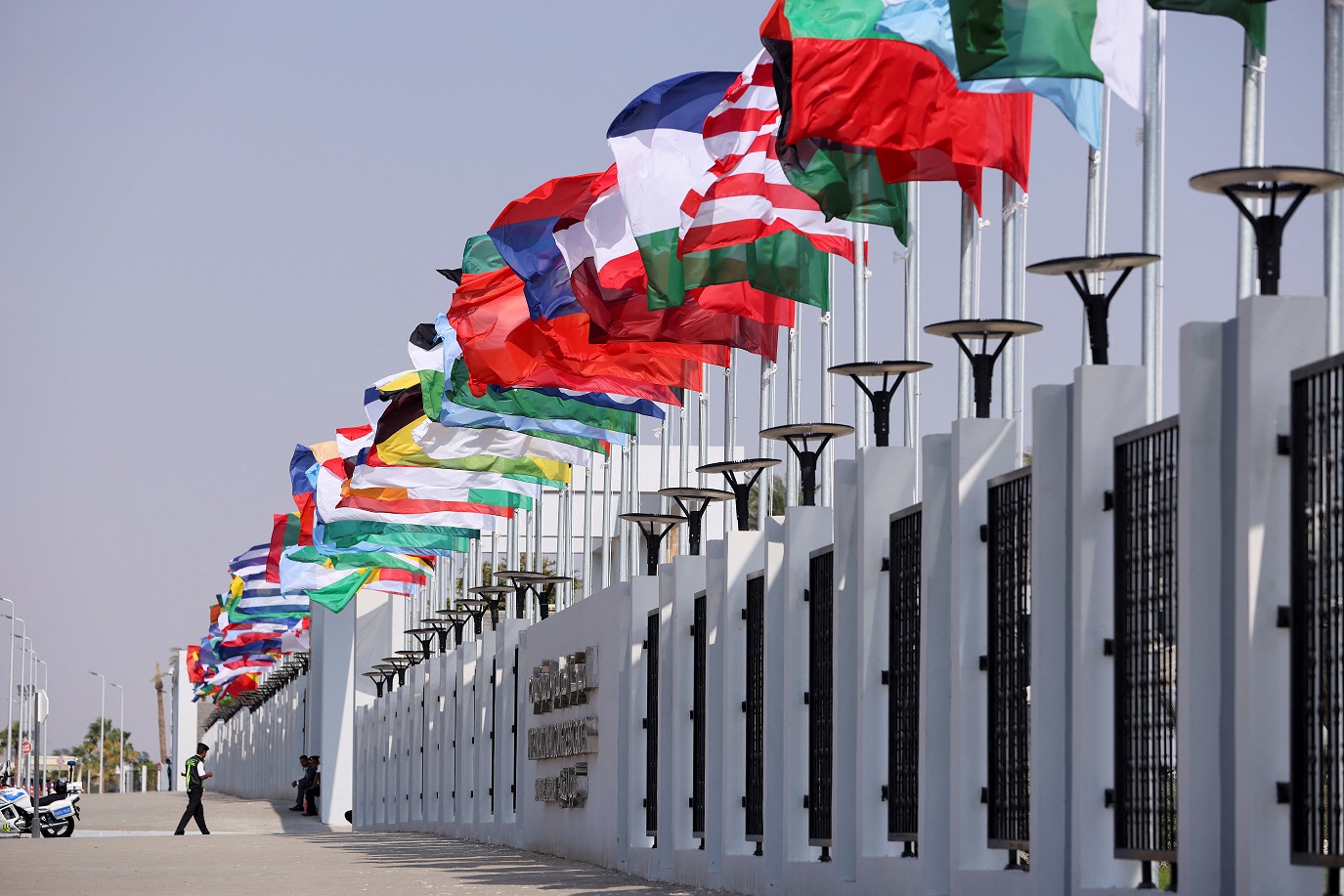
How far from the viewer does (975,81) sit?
12562 millimetres

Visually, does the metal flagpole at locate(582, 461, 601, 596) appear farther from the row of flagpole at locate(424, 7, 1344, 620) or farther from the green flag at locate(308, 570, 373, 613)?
the green flag at locate(308, 570, 373, 613)

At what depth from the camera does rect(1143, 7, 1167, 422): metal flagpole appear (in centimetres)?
1187

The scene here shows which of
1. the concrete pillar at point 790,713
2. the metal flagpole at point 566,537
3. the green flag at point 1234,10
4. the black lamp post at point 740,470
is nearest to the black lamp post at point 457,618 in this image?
the metal flagpole at point 566,537

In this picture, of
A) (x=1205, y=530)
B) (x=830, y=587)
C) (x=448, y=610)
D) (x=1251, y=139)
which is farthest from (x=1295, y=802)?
(x=448, y=610)

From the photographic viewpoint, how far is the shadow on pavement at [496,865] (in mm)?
18469

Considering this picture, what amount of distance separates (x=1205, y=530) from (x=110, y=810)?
5087 centimetres

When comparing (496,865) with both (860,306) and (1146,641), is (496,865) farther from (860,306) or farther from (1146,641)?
(1146,641)

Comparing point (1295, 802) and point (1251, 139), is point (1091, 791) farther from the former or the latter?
point (1251, 139)

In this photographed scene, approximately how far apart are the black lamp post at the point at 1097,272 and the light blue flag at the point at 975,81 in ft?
4.74

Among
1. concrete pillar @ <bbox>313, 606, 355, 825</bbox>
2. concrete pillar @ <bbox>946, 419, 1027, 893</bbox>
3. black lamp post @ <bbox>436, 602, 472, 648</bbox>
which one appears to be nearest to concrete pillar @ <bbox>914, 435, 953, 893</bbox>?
concrete pillar @ <bbox>946, 419, 1027, 893</bbox>

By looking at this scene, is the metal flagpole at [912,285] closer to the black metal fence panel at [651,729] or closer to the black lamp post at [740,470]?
the black lamp post at [740,470]

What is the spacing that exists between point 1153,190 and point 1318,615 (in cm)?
361

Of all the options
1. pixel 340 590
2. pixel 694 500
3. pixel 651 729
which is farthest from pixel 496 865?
pixel 340 590

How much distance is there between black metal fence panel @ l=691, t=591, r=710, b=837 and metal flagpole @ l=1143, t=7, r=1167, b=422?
741 cm
